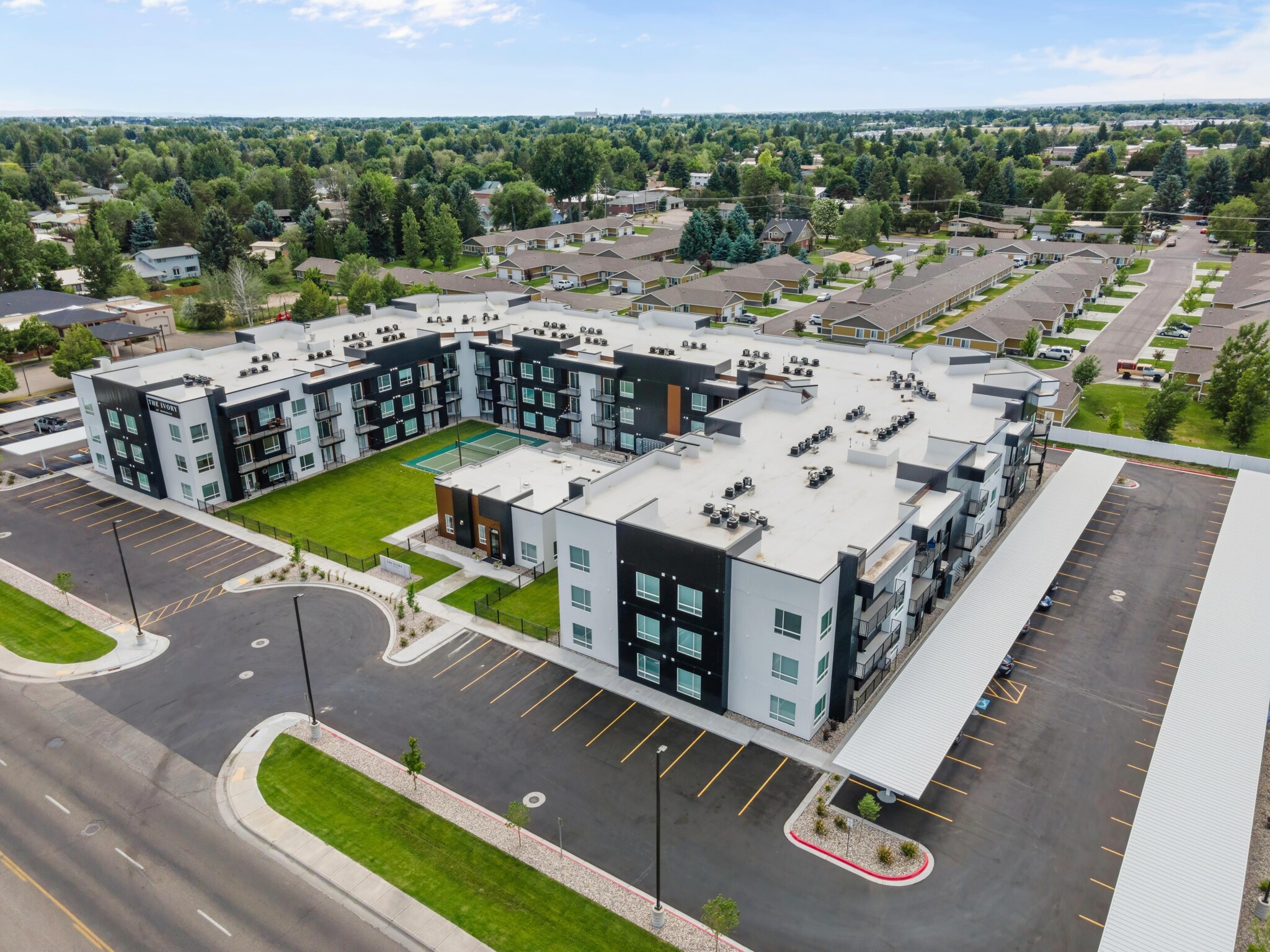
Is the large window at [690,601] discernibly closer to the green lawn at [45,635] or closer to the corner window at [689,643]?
the corner window at [689,643]

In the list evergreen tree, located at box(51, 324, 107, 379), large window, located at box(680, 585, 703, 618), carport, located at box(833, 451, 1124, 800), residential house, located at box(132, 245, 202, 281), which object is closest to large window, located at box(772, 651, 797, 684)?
carport, located at box(833, 451, 1124, 800)

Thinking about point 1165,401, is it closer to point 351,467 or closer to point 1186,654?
point 1186,654

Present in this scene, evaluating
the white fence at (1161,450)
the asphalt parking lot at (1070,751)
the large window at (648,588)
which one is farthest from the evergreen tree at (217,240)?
the asphalt parking lot at (1070,751)

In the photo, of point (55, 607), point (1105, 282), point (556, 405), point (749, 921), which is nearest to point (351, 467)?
point (556, 405)

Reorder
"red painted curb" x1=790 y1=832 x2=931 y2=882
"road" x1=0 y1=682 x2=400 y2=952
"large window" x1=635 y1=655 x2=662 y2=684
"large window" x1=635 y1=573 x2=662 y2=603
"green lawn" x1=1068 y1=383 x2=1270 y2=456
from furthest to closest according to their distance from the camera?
"green lawn" x1=1068 y1=383 x2=1270 y2=456 → "large window" x1=635 y1=655 x2=662 y2=684 → "large window" x1=635 y1=573 x2=662 y2=603 → "red painted curb" x1=790 y1=832 x2=931 y2=882 → "road" x1=0 y1=682 x2=400 y2=952

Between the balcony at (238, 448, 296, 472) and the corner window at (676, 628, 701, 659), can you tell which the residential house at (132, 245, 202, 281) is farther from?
the corner window at (676, 628, 701, 659)

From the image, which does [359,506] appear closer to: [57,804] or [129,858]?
[57,804]
